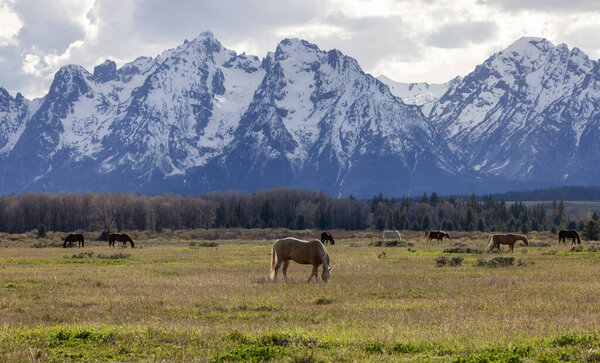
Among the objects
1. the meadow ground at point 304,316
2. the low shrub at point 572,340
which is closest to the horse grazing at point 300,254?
the meadow ground at point 304,316

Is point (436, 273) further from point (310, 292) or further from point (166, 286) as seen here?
point (166, 286)

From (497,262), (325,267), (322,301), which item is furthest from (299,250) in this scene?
(497,262)

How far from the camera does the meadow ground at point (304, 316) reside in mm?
14914

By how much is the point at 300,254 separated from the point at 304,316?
37.2 ft

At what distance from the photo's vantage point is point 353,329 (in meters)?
17.6

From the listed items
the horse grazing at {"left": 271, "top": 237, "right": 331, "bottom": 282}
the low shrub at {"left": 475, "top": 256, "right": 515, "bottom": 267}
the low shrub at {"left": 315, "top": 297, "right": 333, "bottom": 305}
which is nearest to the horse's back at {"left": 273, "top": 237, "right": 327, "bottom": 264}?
the horse grazing at {"left": 271, "top": 237, "right": 331, "bottom": 282}

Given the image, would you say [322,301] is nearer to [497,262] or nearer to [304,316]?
[304,316]

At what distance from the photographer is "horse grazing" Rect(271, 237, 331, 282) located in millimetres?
31011

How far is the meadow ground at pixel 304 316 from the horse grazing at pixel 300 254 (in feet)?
3.43

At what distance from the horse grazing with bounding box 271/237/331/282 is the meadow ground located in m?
1.05

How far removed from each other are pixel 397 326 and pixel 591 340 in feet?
16.1

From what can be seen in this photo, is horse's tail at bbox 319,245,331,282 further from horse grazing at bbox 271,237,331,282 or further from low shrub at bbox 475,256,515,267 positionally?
low shrub at bbox 475,256,515,267

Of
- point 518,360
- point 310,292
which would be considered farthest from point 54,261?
point 518,360

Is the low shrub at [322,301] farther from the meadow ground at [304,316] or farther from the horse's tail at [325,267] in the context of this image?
the horse's tail at [325,267]
